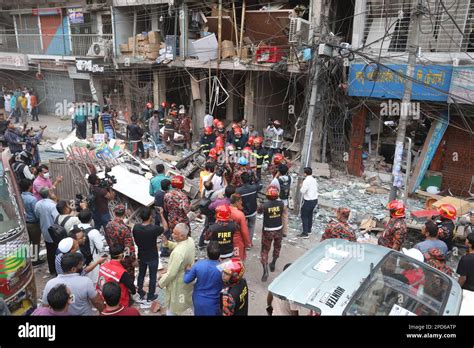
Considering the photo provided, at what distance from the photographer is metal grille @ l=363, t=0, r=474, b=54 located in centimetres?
1043

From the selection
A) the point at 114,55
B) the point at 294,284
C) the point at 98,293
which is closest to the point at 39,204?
the point at 98,293

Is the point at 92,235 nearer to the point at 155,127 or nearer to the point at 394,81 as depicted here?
the point at 394,81

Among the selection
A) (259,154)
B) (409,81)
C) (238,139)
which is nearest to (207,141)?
(238,139)

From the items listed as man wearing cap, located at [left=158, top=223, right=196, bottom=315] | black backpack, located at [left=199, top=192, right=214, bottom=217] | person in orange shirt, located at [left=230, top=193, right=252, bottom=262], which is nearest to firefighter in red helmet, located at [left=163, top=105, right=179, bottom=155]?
black backpack, located at [left=199, top=192, right=214, bottom=217]

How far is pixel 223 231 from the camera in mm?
5164

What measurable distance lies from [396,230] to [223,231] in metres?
2.71

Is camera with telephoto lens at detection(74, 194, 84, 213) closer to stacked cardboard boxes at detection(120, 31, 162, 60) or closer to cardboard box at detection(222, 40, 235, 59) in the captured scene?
cardboard box at detection(222, 40, 235, 59)

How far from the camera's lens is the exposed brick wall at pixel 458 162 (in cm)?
1112

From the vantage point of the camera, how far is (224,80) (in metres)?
17.7

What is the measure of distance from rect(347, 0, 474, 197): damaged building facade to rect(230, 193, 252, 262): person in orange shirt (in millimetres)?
6196

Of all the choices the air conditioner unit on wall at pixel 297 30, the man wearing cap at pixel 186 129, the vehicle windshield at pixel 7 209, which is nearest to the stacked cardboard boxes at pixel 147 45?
the man wearing cap at pixel 186 129

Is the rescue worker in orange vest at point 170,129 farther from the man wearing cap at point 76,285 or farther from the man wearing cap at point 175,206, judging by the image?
the man wearing cap at point 76,285
